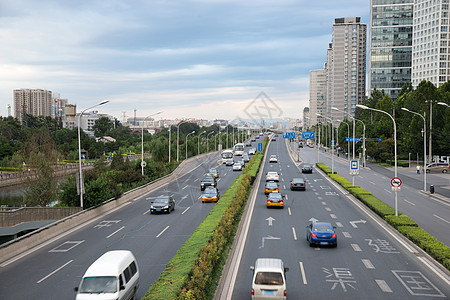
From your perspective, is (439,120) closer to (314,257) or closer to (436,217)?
(436,217)

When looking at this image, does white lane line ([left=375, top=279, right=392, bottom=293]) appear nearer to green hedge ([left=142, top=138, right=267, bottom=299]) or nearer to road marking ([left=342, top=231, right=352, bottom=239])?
green hedge ([left=142, top=138, right=267, bottom=299])

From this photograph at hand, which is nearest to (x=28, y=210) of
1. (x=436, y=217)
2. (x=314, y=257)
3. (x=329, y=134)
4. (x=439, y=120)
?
(x=314, y=257)

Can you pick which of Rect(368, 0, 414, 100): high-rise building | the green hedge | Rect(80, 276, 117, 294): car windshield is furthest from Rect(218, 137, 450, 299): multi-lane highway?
Rect(368, 0, 414, 100): high-rise building

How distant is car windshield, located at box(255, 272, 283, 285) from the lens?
14656mm

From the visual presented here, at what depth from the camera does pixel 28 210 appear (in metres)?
34.8

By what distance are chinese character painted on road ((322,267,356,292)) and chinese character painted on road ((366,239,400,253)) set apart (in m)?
4.46

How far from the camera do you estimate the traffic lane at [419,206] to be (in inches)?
1108

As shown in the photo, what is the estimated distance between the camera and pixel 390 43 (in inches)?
6545

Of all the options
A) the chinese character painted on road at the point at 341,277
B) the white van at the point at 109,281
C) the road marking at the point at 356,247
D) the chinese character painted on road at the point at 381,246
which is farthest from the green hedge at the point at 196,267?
the chinese character painted on road at the point at 381,246

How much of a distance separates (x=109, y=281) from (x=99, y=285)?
331 mm

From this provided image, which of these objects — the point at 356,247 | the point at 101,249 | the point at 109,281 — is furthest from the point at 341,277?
the point at 101,249

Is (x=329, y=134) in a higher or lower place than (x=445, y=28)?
lower

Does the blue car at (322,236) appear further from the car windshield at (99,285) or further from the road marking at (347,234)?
the car windshield at (99,285)

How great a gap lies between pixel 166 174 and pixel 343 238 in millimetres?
40746
